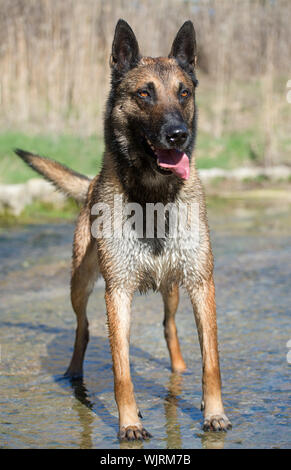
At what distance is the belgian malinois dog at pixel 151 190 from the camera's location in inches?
141

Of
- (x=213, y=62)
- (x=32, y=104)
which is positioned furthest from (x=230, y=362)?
(x=213, y=62)

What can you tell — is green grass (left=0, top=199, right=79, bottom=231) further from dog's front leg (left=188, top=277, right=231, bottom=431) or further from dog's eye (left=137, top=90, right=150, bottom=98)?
dog's front leg (left=188, top=277, right=231, bottom=431)

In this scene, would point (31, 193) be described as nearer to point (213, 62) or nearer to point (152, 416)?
point (152, 416)

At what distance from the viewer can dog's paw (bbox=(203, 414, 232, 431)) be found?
353 cm

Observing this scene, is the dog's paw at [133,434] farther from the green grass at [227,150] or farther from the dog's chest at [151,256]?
the green grass at [227,150]

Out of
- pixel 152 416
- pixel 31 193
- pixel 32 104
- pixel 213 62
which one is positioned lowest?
pixel 152 416

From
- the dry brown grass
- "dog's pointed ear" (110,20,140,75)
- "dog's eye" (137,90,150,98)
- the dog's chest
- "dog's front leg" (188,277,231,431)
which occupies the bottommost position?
"dog's front leg" (188,277,231,431)

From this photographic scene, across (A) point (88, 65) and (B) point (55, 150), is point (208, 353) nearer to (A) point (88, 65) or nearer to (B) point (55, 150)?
(B) point (55, 150)

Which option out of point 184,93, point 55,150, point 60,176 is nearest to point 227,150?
point 55,150

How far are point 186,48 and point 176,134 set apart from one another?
0.77 m

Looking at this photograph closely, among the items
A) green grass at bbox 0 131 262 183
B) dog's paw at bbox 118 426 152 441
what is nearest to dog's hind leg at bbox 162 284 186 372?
dog's paw at bbox 118 426 152 441

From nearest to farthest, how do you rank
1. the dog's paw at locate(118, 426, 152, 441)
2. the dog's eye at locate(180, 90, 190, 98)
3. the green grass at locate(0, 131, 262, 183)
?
1. the dog's paw at locate(118, 426, 152, 441)
2. the dog's eye at locate(180, 90, 190, 98)
3. the green grass at locate(0, 131, 262, 183)

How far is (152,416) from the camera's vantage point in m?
3.82
